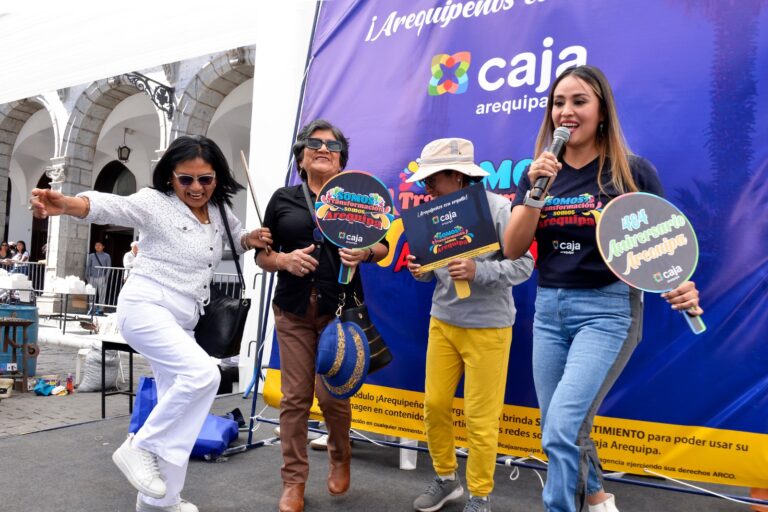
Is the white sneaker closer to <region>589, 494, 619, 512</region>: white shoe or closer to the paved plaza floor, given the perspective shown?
the paved plaza floor

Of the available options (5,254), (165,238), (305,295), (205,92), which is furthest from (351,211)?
(5,254)

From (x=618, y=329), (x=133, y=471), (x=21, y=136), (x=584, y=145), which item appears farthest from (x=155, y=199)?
(x=21, y=136)

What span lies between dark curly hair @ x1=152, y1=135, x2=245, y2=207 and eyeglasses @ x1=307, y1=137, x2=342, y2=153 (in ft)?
1.33

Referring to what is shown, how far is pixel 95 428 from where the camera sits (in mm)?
4219

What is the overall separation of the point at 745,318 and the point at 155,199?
109 inches

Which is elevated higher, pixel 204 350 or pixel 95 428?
pixel 204 350

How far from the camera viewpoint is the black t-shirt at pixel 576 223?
2068 mm

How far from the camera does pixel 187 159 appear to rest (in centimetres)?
276

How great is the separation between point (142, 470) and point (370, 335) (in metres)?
1.15

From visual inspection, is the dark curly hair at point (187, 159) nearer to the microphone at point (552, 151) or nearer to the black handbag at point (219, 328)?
the black handbag at point (219, 328)

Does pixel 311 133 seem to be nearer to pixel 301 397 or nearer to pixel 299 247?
pixel 299 247

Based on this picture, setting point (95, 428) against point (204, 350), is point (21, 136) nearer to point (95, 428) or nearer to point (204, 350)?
point (95, 428)

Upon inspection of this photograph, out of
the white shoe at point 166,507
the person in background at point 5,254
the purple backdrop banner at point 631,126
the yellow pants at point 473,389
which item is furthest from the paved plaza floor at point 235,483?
the person in background at point 5,254

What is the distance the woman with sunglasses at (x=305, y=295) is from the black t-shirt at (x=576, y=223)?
0.92 metres
